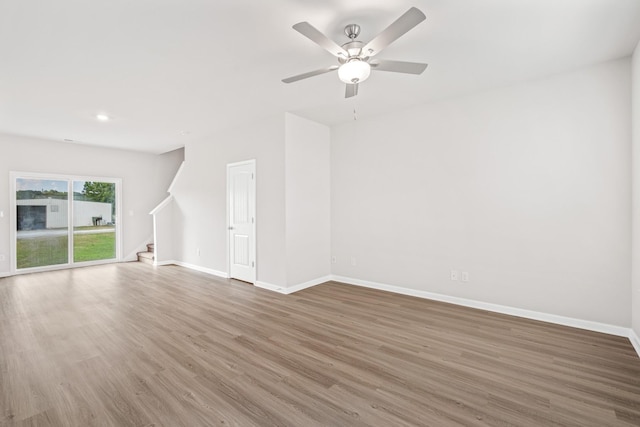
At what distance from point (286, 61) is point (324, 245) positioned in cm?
313

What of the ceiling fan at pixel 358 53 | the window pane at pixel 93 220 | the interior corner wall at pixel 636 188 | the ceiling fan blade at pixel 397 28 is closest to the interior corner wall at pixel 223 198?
the window pane at pixel 93 220

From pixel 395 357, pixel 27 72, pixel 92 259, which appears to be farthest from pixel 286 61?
pixel 92 259

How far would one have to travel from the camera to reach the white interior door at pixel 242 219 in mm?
4996

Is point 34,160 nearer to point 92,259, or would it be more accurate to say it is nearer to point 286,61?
point 92,259

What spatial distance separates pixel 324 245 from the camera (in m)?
5.23

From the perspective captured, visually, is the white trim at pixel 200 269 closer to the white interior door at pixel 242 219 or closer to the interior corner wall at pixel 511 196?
the white interior door at pixel 242 219

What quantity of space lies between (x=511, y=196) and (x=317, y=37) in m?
2.94

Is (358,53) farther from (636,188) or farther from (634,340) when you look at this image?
(634,340)

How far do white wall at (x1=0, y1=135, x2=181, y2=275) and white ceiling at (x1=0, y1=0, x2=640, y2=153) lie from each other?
6.57 ft

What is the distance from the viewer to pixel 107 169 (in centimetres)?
698

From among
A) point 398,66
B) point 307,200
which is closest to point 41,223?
point 307,200

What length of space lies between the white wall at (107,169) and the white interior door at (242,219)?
3.60 m

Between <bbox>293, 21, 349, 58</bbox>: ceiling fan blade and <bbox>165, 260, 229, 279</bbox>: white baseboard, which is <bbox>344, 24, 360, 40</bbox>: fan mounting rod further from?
<bbox>165, 260, 229, 279</bbox>: white baseboard

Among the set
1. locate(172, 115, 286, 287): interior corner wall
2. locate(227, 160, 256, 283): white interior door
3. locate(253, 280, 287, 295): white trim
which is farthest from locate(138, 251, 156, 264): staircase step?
locate(253, 280, 287, 295): white trim
